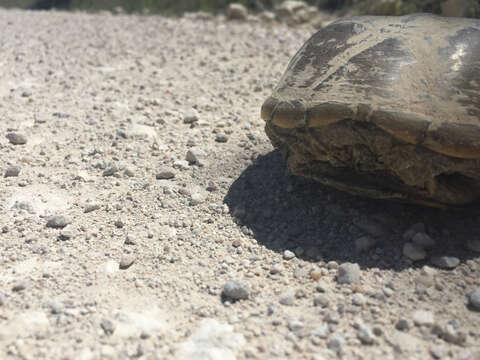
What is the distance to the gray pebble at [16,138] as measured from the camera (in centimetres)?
298

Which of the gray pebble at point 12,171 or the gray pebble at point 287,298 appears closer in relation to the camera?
the gray pebble at point 287,298

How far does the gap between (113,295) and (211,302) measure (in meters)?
0.40

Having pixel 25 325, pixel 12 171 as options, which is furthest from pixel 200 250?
pixel 12 171

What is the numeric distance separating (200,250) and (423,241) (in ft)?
3.32

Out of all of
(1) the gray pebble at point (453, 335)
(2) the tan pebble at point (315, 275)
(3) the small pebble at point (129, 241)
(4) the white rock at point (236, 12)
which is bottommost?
(3) the small pebble at point (129, 241)

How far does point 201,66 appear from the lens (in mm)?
4625

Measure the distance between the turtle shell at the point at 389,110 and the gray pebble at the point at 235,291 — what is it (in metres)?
0.70

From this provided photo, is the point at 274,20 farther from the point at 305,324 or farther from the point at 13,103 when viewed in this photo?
the point at 305,324

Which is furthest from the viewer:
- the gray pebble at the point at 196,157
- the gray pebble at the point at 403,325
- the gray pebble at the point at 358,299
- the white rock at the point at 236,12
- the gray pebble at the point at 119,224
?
the white rock at the point at 236,12

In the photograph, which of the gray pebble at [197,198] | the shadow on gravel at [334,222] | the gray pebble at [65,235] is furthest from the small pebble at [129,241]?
the shadow on gravel at [334,222]

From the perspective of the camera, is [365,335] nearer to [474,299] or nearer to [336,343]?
[336,343]

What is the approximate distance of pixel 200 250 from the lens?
2.18m

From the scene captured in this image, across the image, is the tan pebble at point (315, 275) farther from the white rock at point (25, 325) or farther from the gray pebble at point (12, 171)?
the gray pebble at point (12, 171)

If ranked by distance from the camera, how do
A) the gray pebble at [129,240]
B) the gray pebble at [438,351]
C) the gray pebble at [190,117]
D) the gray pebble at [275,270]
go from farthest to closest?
the gray pebble at [190,117] → the gray pebble at [129,240] → the gray pebble at [275,270] → the gray pebble at [438,351]
